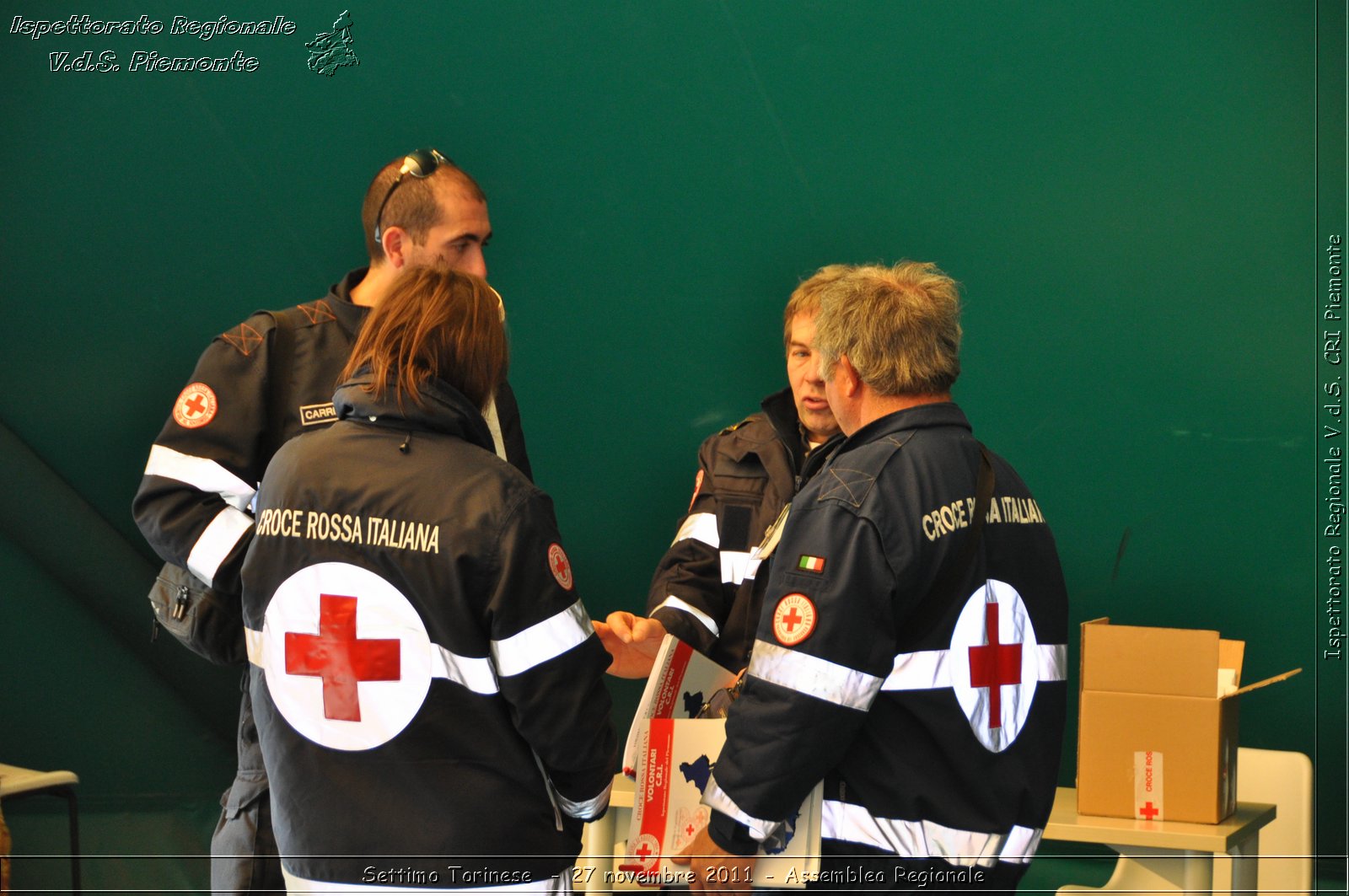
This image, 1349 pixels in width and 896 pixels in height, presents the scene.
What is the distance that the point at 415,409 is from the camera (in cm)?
173

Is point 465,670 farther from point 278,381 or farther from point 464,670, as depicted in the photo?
point 278,381

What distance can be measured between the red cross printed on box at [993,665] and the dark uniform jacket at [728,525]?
2.78ft

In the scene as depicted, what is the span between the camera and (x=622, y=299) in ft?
11.4

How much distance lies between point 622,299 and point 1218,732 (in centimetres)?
193

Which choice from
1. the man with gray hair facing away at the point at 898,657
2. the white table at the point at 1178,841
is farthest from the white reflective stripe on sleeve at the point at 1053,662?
the white table at the point at 1178,841

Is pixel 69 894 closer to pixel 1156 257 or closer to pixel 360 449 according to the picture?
pixel 360 449

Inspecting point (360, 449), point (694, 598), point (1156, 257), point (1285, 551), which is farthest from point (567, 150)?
point (1285, 551)

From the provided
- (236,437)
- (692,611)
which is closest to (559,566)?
(236,437)

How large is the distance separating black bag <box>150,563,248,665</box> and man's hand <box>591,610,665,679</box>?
29.6 inches

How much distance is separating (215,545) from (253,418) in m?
0.25

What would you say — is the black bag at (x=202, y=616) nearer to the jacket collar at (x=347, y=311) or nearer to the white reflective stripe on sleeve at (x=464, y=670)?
the jacket collar at (x=347, y=311)

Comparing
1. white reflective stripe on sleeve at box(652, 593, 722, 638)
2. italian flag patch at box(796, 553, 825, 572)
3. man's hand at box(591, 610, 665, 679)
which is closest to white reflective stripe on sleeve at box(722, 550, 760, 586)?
white reflective stripe on sleeve at box(652, 593, 722, 638)

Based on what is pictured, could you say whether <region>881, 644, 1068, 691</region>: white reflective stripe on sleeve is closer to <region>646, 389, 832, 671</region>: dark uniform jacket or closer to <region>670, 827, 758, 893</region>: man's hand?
<region>670, 827, 758, 893</region>: man's hand

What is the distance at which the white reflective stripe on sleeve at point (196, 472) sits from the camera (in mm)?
2223
